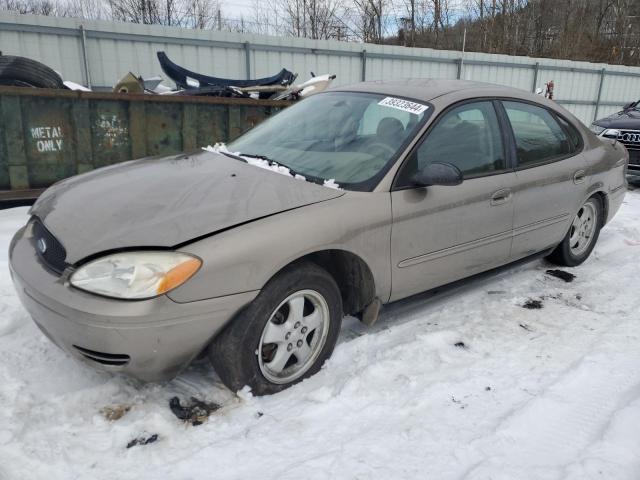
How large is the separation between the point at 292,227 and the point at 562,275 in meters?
2.91

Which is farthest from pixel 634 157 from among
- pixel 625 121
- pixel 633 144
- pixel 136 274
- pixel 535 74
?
pixel 535 74

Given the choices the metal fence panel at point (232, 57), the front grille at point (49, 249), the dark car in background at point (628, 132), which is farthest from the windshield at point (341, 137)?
the metal fence panel at point (232, 57)

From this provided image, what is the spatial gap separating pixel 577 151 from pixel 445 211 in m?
1.84

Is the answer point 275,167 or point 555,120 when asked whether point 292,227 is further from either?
point 555,120

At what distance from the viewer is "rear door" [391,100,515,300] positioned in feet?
9.77

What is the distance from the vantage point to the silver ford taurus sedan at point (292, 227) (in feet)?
7.20

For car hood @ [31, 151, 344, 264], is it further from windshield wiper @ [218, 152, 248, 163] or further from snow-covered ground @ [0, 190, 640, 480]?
snow-covered ground @ [0, 190, 640, 480]

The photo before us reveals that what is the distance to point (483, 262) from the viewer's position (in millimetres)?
3529

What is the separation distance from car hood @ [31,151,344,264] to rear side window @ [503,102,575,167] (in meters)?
1.72

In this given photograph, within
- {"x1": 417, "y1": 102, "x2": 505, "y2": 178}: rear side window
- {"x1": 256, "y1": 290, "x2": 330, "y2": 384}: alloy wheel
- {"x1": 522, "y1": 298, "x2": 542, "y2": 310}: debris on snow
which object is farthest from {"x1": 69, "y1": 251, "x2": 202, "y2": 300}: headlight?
{"x1": 522, "y1": 298, "x2": 542, "y2": 310}: debris on snow

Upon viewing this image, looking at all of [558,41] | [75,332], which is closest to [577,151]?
[75,332]

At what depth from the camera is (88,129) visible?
5750mm

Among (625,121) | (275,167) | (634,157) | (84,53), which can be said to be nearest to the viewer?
(275,167)

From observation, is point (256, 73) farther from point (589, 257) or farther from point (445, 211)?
point (445, 211)
